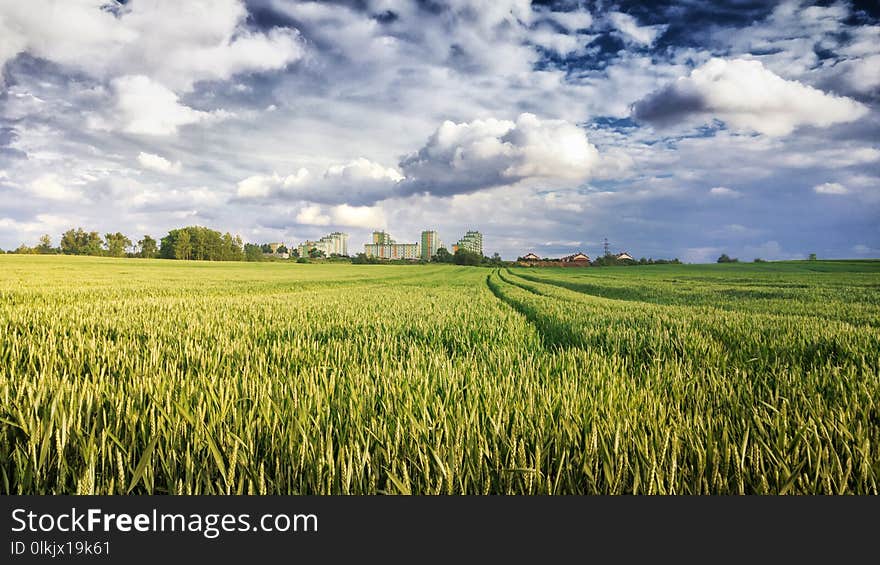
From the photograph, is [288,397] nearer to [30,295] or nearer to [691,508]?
[691,508]

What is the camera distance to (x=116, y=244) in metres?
100

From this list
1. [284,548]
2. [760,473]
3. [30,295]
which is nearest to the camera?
[284,548]

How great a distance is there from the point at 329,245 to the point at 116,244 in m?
73.1

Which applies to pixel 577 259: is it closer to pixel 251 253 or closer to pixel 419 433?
pixel 251 253

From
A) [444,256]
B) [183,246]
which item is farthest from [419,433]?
[444,256]

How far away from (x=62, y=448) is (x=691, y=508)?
227cm

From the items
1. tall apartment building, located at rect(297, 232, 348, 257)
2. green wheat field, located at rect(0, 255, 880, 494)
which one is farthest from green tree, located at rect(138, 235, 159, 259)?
green wheat field, located at rect(0, 255, 880, 494)

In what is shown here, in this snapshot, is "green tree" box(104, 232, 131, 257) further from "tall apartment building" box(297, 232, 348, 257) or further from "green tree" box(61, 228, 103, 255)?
"tall apartment building" box(297, 232, 348, 257)

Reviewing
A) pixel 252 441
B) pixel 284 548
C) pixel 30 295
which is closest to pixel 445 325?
pixel 252 441

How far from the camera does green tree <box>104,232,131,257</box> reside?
9862 centimetres

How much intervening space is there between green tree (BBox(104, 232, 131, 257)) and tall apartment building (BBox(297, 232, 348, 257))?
57.2 metres

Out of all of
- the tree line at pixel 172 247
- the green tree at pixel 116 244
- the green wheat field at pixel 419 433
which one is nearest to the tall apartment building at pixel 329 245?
the tree line at pixel 172 247

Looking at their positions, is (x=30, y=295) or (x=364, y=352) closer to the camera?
(x=364, y=352)

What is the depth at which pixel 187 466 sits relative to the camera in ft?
4.94
